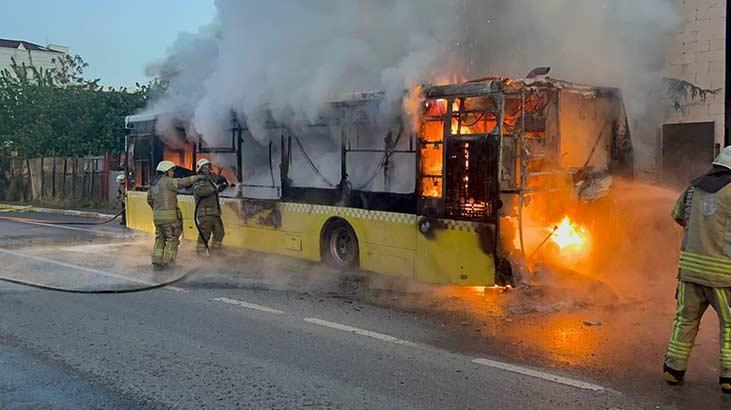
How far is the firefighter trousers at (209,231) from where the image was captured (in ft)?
32.9

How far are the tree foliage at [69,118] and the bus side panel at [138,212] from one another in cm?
1154

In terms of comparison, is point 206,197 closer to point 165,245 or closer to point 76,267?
point 165,245

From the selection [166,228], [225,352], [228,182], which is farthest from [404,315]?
[228,182]

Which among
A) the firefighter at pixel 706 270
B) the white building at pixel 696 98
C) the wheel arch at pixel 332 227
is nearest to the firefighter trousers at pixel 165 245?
the wheel arch at pixel 332 227

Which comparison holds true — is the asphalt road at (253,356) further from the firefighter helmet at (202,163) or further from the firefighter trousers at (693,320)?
the firefighter helmet at (202,163)

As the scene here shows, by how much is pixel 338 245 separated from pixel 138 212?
5.63m

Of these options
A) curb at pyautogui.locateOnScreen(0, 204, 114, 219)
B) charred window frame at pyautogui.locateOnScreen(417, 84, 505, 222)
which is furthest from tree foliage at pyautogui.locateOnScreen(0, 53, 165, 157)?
charred window frame at pyautogui.locateOnScreen(417, 84, 505, 222)

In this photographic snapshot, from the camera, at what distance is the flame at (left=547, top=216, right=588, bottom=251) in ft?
24.1

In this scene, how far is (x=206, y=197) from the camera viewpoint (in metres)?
9.96

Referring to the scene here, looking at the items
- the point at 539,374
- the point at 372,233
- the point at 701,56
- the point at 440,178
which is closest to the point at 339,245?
the point at 372,233

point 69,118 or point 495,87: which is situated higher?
point 69,118

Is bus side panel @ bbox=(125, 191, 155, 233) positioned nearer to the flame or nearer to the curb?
the curb

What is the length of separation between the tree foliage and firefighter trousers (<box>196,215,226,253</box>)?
1516 cm

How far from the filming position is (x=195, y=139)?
10977 mm
